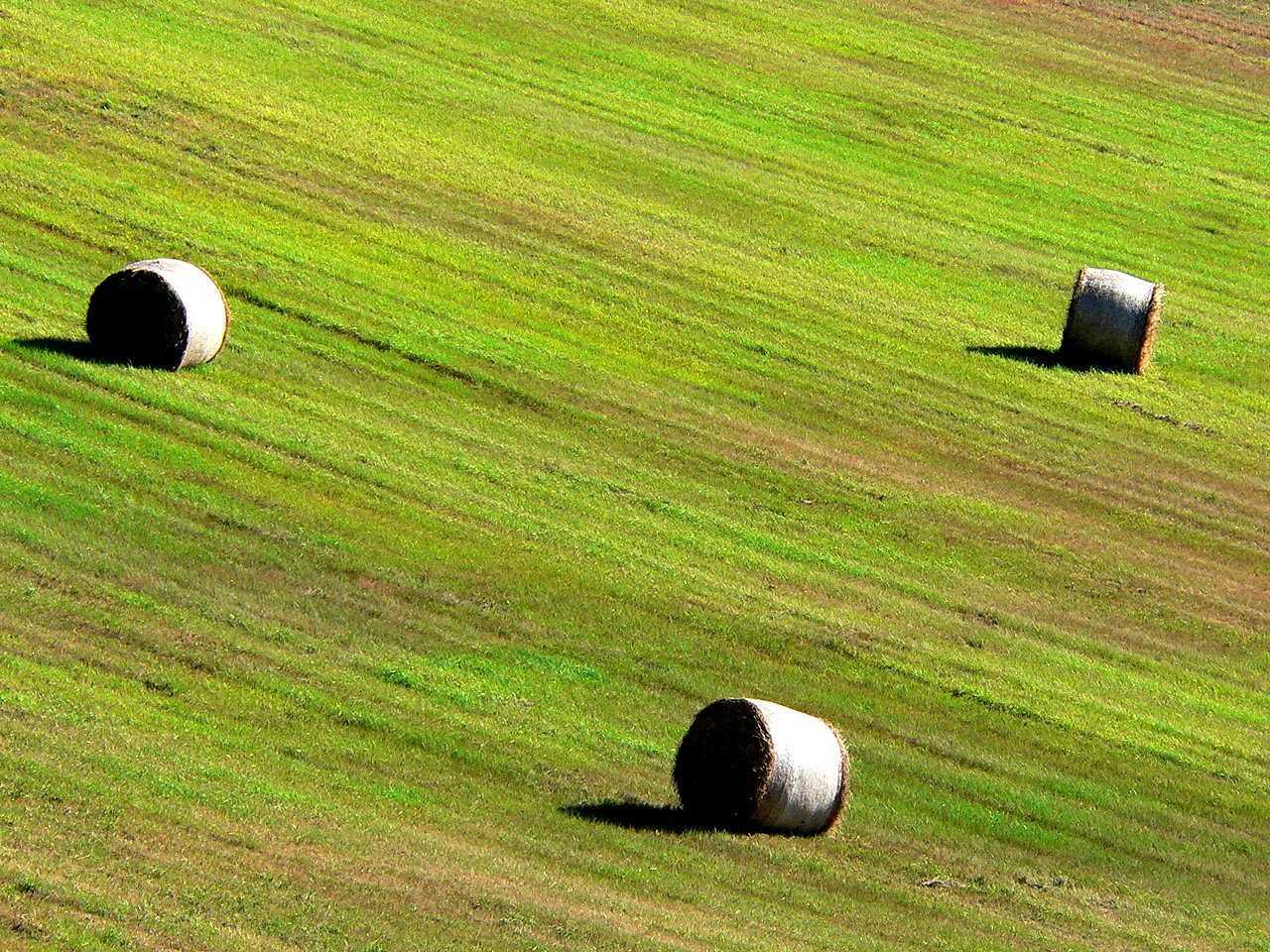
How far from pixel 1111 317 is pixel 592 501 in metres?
11.5

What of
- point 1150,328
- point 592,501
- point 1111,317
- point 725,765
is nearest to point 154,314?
point 592,501

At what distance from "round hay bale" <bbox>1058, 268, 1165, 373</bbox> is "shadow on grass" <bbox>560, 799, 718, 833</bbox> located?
16520mm

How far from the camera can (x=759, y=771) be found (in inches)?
672

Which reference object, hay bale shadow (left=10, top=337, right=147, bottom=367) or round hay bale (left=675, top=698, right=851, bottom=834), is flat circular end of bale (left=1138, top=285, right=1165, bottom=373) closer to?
round hay bale (left=675, top=698, right=851, bottom=834)

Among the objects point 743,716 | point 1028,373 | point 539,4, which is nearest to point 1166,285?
point 1028,373

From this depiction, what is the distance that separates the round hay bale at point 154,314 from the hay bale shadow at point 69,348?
71 mm

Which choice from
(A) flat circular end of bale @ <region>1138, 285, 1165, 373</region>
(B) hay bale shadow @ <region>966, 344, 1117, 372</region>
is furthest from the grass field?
(A) flat circular end of bale @ <region>1138, 285, 1165, 373</region>

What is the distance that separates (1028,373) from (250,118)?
46.0 ft

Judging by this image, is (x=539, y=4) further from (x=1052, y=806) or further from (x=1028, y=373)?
(x=1052, y=806)

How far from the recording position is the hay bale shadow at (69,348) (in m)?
23.7

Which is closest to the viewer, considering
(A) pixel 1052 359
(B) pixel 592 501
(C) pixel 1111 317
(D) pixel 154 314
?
(D) pixel 154 314

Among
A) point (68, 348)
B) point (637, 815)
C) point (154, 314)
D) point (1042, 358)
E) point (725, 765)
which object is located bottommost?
point (637, 815)

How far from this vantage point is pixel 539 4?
148 ft

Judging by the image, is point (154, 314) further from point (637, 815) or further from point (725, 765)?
point (725, 765)
